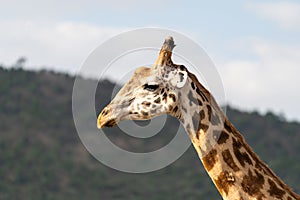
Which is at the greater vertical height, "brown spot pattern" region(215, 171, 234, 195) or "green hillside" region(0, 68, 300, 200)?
"green hillside" region(0, 68, 300, 200)

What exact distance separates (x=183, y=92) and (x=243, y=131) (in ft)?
242

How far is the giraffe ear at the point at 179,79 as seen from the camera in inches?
445

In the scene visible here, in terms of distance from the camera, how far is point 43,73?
289ft

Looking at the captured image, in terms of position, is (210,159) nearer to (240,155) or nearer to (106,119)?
(240,155)

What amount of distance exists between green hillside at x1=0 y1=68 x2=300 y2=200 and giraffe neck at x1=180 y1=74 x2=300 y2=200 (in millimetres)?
55237

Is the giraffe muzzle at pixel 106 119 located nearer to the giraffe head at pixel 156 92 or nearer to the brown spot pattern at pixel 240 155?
the giraffe head at pixel 156 92

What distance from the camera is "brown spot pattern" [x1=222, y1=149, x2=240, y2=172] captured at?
11430mm

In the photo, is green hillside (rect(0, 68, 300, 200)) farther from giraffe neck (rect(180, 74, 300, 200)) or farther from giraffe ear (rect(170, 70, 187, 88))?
giraffe ear (rect(170, 70, 187, 88))

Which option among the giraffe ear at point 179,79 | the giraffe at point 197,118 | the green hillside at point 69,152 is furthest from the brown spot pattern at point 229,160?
the green hillside at point 69,152

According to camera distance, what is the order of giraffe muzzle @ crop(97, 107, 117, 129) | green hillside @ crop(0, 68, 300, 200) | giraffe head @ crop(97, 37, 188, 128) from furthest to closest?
green hillside @ crop(0, 68, 300, 200) < giraffe head @ crop(97, 37, 188, 128) < giraffe muzzle @ crop(97, 107, 117, 129)

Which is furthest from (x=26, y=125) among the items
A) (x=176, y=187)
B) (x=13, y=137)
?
(x=176, y=187)

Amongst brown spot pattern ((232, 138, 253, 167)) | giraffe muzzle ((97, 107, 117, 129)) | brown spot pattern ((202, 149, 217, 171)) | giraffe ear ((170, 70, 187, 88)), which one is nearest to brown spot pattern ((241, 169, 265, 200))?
brown spot pattern ((232, 138, 253, 167))

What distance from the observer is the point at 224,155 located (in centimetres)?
1144

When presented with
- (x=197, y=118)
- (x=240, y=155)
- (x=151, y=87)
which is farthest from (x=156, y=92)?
(x=240, y=155)
